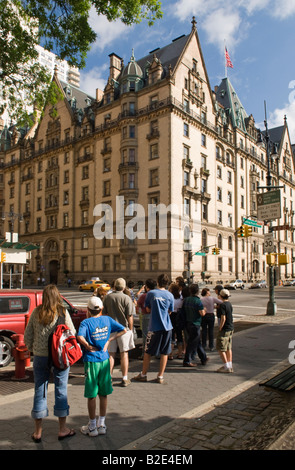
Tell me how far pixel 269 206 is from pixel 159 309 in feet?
39.1

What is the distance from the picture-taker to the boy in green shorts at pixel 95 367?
15.6 ft

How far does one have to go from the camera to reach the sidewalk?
443 centimetres

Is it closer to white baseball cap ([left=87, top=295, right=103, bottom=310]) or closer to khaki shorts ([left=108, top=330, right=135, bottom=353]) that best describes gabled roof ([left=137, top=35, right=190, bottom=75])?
khaki shorts ([left=108, top=330, right=135, bottom=353])

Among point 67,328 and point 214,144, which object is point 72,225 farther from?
point 67,328

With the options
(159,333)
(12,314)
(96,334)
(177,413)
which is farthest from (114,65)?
(177,413)

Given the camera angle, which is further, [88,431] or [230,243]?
[230,243]

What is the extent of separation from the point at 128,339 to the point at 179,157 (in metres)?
39.4

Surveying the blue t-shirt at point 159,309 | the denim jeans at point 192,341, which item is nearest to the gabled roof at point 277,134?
the denim jeans at point 192,341

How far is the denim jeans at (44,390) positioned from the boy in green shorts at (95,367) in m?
0.30

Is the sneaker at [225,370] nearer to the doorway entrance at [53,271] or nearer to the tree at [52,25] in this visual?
the tree at [52,25]

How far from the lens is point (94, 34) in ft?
40.0

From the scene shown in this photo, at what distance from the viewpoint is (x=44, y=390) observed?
4.69 m

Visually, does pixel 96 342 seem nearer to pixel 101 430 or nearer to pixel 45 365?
pixel 45 365

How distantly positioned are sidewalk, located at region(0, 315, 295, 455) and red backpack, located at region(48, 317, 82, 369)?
0.98m
